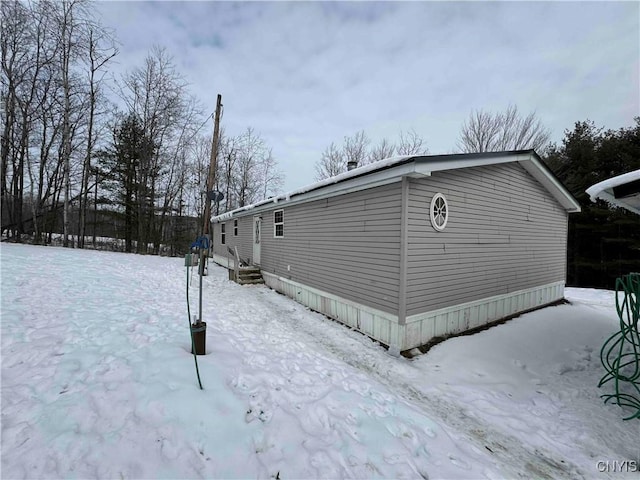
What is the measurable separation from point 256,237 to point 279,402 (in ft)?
29.8

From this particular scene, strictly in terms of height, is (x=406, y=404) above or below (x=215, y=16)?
below

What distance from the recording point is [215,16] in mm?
7789

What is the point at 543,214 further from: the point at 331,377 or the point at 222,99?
the point at 222,99

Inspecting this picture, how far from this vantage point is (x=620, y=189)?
3.53 metres

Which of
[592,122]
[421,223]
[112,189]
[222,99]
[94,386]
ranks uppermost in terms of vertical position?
[592,122]

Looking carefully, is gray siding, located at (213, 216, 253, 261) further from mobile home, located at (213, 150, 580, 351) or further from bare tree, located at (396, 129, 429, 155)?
bare tree, located at (396, 129, 429, 155)

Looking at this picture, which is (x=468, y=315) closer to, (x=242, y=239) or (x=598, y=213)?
(x=242, y=239)

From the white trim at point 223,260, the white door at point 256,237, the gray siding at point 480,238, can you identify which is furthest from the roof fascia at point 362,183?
the white trim at point 223,260

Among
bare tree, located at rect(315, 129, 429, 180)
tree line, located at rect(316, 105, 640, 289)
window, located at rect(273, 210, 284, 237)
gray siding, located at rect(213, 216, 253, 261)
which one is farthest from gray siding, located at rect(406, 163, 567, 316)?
bare tree, located at rect(315, 129, 429, 180)

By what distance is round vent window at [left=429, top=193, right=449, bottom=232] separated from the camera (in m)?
5.03

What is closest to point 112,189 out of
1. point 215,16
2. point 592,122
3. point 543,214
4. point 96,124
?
point 96,124

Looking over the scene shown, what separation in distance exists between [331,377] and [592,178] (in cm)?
2159

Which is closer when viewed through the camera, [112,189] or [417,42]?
[417,42]

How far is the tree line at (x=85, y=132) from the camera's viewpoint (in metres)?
12.7
